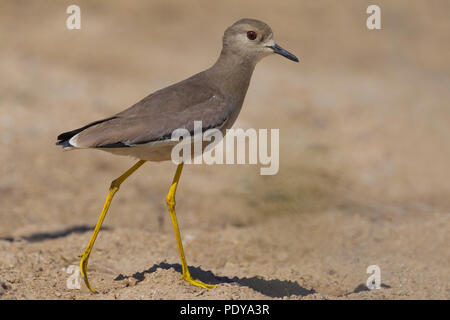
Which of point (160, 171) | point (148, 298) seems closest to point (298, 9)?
point (160, 171)

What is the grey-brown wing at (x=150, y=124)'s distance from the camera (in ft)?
17.2

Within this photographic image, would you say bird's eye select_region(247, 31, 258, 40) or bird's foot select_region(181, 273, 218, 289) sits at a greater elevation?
bird's eye select_region(247, 31, 258, 40)

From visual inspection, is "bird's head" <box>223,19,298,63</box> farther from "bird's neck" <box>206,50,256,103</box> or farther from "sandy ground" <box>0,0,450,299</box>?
"sandy ground" <box>0,0,450,299</box>

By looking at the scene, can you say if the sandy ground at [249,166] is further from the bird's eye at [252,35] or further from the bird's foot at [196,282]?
the bird's eye at [252,35]

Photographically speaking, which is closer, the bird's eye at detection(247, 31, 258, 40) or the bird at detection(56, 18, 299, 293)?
the bird at detection(56, 18, 299, 293)

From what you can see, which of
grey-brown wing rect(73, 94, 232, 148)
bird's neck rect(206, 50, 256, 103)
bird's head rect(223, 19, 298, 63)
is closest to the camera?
grey-brown wing rect(73, 94, 232, 148)

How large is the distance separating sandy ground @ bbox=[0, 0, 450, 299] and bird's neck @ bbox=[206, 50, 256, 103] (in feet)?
5.27

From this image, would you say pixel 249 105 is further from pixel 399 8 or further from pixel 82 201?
pixel 399 8

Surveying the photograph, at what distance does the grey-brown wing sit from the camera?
5246 millimetres

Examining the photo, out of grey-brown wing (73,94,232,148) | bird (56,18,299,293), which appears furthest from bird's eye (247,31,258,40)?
grey-brown wing (73,94,232,148)

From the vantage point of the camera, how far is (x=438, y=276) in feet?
21.5

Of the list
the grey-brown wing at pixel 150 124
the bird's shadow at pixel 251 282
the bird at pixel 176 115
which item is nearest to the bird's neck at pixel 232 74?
the bird at pixel 176 115

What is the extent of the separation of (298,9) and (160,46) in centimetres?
339

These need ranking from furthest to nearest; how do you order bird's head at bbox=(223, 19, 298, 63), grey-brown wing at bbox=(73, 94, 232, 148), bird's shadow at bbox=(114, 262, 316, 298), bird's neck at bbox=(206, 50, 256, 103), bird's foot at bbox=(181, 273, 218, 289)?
bird's head at bbox=(223, 19, 298, 63) → bird's neck at bbox=(206, 50, 256, 103) → bird's shadow at bbox=(114, 262, 316, 298) → bird's foot at bbox=(181, 273, 218, 289) → grey-brown wing at bbox=(73, 94, 232, 148)
